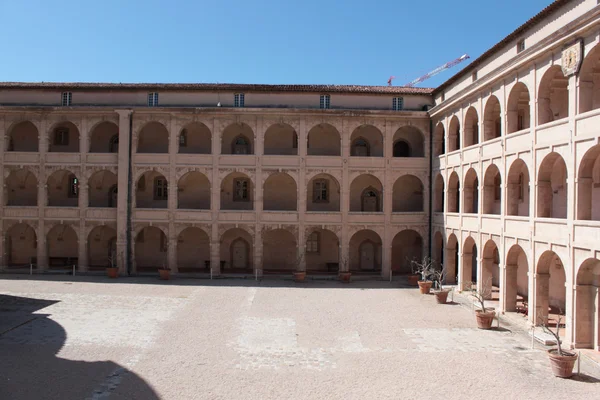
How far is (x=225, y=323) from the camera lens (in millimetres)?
20016

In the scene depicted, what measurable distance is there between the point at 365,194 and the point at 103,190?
1837 cm

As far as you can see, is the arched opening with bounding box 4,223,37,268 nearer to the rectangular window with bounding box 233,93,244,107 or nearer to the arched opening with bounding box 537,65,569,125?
the rectangular window with bounding box 233,93,244,107

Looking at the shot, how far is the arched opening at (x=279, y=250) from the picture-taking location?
3434 centimetres

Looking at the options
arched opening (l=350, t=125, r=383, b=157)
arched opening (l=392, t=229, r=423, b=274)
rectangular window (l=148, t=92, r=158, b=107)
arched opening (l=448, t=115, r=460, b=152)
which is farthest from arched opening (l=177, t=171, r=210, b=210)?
arched opening (l=448, t=115, r=460, b=152)

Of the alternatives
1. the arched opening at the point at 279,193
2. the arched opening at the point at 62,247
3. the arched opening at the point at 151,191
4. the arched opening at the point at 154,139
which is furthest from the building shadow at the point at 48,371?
the arched opening at the point at 279,193

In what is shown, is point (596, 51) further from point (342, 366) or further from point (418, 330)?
point (342, 366)

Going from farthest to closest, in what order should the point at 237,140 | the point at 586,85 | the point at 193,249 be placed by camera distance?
the point at 193,249 → the point at 237,140 → the point at 586,85

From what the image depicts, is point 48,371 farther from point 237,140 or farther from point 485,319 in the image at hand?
point 237,140

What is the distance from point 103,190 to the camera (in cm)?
3456

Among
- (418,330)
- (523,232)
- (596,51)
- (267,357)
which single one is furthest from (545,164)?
(267,357)

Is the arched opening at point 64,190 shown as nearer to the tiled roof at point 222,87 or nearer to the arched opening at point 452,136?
the tiled roof at point 222,87

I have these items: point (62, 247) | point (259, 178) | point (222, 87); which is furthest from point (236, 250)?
point (62, 247)

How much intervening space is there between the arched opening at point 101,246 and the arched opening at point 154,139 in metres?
6.37

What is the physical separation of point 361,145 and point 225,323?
1784cm
